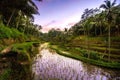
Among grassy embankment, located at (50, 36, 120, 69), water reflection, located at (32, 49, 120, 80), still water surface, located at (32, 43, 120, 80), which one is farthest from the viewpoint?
grassy embankment, located at (50, 36, 120, 69)

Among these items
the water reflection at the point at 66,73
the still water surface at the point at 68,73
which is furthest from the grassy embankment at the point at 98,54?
the water reflection at the point at 66,73

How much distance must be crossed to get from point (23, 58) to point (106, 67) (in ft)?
35.6

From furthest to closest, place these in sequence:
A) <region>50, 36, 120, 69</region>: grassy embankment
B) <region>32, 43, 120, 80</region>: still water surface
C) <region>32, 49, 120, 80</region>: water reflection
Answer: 1. <region>50, 36, 120, 69</region>: grassy embankment
2. <region>32, 43, 120, 80</region>: still water surface
3. <region>32, 49, 120, 80</region>: water reflection

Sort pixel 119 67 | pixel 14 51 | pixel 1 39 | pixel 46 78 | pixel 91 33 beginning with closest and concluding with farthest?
1. pixel 46 78
2. pixel 14 51
3. pixel 119 67
4. pixel 1 39
5. pixel 91 33

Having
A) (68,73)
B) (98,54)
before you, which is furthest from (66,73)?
(98,54)

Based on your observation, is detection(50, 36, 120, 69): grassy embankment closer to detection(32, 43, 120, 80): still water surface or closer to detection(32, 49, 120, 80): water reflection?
detection(32, 43, 120, 80): still water surface

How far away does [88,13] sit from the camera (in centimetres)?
9388

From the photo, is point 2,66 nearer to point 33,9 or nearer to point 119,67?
point 119,67

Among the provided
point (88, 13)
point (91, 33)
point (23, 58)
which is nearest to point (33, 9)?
point (23, 58)

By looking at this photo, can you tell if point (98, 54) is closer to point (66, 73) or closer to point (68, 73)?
point (68, 73)

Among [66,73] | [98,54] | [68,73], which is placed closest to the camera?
[66,73]

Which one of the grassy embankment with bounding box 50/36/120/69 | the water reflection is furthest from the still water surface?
the grassy embankment with bounding box 50/36/120/69

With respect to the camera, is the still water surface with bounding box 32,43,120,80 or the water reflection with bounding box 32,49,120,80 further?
the still water surface with bounding box 32,43,120,80

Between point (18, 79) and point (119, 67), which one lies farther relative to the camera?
point (119, 67)
